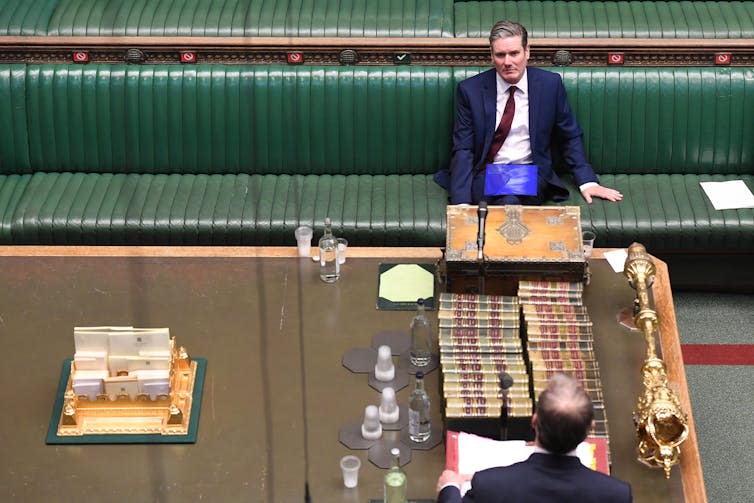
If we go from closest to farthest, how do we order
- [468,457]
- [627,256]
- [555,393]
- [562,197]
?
[555,393]
[468,457]
[627,256]
[562,197]

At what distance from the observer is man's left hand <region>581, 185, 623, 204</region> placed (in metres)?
6.05

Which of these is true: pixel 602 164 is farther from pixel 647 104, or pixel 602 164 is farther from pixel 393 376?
pixel 393 376

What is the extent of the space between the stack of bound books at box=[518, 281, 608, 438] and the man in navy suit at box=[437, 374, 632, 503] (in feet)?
2.05

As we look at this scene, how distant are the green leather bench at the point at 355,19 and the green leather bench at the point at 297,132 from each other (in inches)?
15.6

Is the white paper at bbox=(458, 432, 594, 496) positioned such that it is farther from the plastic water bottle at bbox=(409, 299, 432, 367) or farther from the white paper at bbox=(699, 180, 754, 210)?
the white paper at bbox=(699, 180, 754, 210)

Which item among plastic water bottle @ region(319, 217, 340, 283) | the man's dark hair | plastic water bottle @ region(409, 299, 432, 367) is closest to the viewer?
plastic water bottle @ region(409, 299, 432, 367)

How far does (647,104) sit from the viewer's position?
6.30 m

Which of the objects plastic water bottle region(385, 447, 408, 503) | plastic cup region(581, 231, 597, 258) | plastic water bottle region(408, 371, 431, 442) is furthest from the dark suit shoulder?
plastic cup region(581, 231, 597, 258)

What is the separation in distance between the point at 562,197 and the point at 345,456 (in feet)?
8.10

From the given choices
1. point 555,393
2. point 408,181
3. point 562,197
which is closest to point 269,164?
point 408,181

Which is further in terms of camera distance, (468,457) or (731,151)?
(731,151)

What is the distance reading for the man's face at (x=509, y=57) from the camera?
571cm

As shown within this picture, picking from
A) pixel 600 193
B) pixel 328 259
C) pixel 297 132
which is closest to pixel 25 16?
pixel 297 132

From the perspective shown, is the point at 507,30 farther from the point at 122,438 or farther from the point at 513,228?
the point at 122,438
